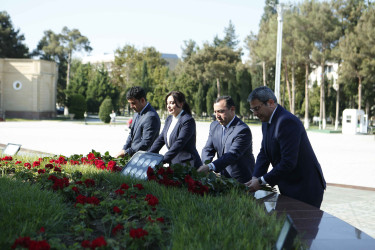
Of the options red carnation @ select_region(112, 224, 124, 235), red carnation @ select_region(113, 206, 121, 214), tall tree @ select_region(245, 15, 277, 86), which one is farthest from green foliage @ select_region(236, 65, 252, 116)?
red carnation @ select_region(112, 224, 124, 235)

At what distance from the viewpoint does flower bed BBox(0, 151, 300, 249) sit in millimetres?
2504

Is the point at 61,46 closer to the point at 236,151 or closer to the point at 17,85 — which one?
the point at 17,85

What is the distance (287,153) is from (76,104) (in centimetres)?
4734

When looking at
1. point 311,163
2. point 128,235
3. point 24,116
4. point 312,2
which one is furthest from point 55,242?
point 24,116

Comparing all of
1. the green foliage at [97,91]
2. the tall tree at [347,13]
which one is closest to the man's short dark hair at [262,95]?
the tall tree at [347,13]

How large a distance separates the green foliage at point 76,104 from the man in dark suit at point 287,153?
46.6 meters

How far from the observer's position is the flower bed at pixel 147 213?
250 centimetres

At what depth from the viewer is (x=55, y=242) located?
7.90ft

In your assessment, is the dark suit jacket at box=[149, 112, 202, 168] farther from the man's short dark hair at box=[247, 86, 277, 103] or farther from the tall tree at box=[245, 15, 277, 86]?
the tall tree at box=[245, 15, 277, 86]

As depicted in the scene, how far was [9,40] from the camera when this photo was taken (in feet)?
189

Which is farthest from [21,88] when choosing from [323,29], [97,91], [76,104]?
[323,29]

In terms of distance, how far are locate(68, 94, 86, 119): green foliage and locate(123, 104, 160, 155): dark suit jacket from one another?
4439cm

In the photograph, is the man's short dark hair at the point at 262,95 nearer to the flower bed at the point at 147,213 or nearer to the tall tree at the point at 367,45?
the flower bed at the point at 147,213

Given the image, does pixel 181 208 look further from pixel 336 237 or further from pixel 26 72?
pixel 26 72
